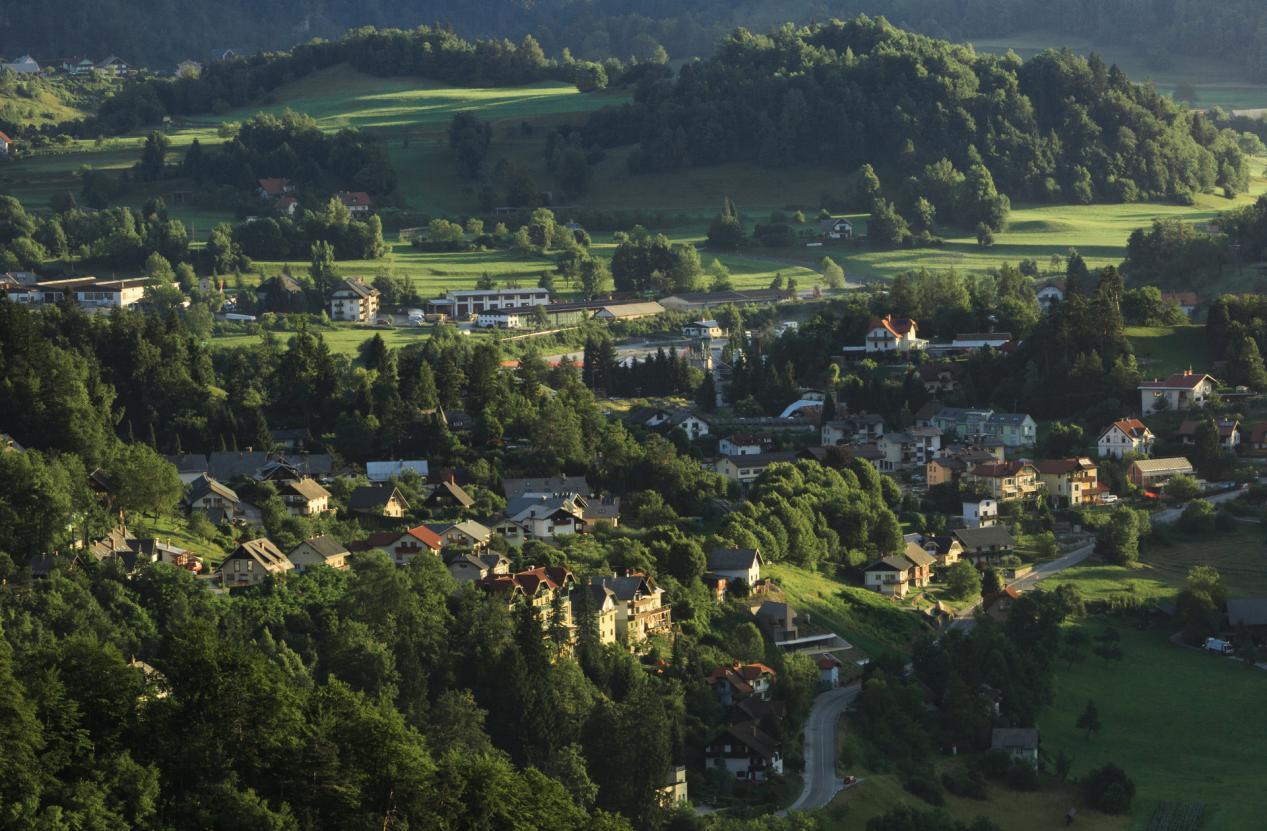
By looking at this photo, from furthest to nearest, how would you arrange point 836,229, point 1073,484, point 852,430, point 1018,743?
point 836,229, point 852,430, point 1073,484, point 1018,743

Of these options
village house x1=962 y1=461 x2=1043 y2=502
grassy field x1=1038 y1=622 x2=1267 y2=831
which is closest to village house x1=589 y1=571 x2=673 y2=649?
grassy field x1=1038 y1=622 x2=1267 y2=831

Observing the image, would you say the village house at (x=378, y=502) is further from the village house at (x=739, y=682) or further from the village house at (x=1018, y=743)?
the village house at (x=1018, y=743)

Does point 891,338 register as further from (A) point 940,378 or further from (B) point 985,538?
(B) point 985,538

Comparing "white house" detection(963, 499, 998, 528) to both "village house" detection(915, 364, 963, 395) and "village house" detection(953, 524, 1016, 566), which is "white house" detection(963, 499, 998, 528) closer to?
"village house" detection(953, 524, 1016, 566)

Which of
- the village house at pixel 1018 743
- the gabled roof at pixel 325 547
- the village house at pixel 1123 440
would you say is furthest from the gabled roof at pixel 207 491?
the village house at pixel 1123 440

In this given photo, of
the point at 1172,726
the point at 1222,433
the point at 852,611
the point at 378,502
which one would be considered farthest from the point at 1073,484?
the point at 378,502

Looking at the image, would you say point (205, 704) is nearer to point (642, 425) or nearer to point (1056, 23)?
point (642, 425)
